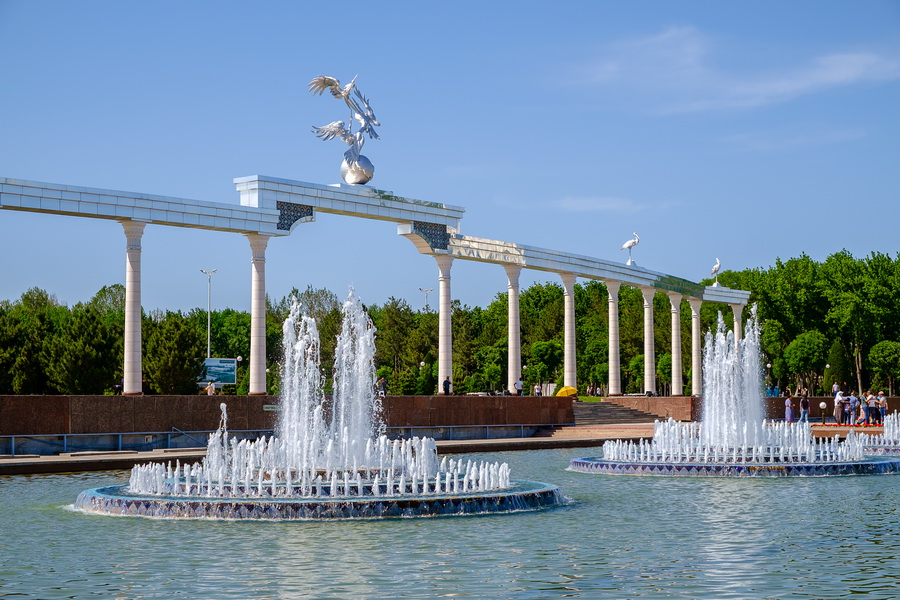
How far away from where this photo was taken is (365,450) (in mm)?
18875

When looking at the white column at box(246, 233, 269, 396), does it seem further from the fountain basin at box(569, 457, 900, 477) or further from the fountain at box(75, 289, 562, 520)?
the fountain basin at box(569, 457, 900, 477)

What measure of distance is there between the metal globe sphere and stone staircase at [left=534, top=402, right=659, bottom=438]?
9069mm

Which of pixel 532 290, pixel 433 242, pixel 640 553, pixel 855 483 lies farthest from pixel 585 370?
pixel 640 553

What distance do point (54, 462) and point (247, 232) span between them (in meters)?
10.8

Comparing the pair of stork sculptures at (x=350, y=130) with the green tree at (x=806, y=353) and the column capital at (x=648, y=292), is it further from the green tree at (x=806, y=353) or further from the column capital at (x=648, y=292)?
the green tree at (x=806, y=353)

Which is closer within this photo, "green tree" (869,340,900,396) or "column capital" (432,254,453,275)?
"column capital" (432,254,453,275)

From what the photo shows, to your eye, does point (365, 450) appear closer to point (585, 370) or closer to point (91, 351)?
point (91, 351)

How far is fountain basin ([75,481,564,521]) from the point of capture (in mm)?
13711

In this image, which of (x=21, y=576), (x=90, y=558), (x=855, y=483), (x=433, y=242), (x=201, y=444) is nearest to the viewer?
(x=21, y=576)

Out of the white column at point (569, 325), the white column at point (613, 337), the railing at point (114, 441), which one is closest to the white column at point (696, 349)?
the white column at point (613, 337)

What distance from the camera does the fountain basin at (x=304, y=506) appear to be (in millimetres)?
13711

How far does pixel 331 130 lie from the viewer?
3173 cm

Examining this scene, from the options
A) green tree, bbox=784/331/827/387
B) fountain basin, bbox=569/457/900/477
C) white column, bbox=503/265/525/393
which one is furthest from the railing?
green tree, bbox=784/331/827/387

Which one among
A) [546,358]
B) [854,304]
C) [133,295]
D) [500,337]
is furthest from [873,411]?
[500,337]
